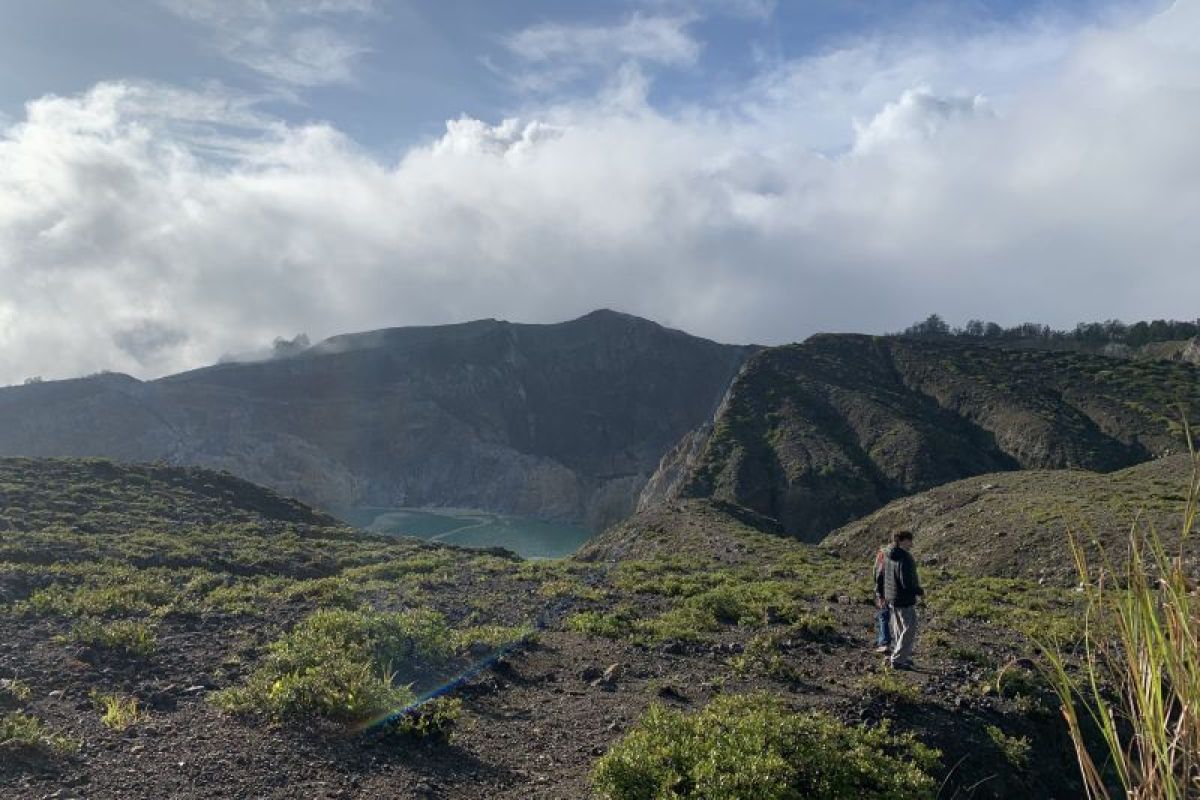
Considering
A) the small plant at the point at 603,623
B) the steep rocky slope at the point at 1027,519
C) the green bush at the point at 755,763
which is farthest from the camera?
the steep rocky slope at the point at 1027,519

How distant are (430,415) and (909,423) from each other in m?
114

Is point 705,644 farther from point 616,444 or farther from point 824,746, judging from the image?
point 616,444

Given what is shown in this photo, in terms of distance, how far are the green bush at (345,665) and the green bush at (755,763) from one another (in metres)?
2.99

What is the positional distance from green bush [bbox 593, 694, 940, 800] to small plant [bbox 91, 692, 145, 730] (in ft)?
16.0

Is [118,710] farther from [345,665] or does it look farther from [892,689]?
[892,689]

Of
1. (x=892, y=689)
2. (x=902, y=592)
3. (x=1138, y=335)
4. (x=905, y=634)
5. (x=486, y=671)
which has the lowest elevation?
(x=486, y=671)

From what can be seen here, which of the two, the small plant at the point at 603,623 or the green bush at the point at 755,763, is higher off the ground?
the green bush at the point at 755,763

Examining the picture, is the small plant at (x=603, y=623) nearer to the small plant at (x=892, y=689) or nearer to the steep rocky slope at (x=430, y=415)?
the small plant at (x=892, y=689)

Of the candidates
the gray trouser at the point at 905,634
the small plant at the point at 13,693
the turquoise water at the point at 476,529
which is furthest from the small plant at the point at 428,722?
the turquoise water at the point at 476,529

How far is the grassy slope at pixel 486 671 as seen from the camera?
7.61 m

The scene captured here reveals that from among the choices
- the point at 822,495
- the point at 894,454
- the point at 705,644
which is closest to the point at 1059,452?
the point at 894,454

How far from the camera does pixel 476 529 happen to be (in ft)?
344

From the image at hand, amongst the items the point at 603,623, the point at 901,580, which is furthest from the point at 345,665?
the point at 901,580

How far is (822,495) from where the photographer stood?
1972 inches
